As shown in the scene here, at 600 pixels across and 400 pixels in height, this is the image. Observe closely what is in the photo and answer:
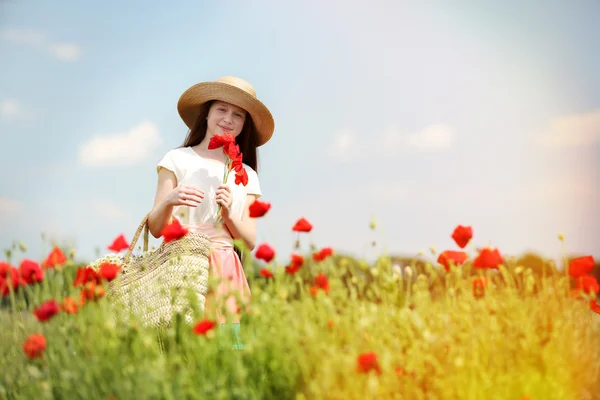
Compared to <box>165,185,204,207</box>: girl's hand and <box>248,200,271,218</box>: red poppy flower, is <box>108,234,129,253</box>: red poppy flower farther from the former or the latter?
<box>248,200,271,218</box>: red poppy flower

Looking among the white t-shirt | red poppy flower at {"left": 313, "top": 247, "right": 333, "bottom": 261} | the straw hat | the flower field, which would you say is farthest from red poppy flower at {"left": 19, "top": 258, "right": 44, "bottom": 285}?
the straw hat

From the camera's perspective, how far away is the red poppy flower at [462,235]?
10.9ft

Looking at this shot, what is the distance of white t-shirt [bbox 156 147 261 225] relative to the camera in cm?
398

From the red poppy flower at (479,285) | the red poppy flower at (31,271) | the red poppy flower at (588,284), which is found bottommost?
the red poppy flower at (588,284)

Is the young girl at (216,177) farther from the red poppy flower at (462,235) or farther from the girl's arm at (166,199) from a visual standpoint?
the red poppy flower at (462,235)

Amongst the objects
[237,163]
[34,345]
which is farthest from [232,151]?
[34,345]

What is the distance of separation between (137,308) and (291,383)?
1185 mm

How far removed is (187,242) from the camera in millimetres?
3555

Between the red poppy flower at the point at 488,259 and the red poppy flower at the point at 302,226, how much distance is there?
84 centimetres

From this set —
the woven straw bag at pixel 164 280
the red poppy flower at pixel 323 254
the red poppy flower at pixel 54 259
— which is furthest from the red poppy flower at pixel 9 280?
the red poppy flower at pixel 323 254

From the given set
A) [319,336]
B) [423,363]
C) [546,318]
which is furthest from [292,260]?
[546,318]

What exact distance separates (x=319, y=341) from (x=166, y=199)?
139 cm

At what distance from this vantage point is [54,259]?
3205 mm

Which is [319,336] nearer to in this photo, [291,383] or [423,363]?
[291,383]
